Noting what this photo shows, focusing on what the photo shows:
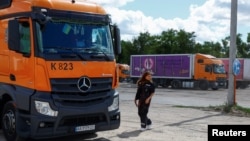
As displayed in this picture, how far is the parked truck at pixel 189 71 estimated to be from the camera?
42.5m

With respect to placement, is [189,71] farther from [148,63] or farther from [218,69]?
[148,63]

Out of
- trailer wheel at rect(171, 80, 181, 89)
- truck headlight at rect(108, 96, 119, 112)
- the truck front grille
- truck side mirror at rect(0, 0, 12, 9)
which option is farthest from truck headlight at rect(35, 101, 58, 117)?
trailer wheel at rect(171, 80, 181, 89)

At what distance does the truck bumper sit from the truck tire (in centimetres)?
38

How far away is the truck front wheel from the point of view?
930cm

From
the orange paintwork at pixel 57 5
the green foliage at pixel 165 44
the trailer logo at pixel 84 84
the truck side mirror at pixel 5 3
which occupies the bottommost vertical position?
the trailer logo at pixel 84 84

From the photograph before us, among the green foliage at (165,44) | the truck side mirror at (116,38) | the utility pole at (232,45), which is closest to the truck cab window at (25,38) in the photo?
the truck side mirror at (116,38)

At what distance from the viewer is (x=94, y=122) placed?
9453mm

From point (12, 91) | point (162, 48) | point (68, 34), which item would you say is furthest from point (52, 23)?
point (162, 48)

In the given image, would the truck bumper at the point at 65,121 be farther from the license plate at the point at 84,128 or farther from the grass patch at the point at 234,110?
Result: the grass patch at the point at 234,110

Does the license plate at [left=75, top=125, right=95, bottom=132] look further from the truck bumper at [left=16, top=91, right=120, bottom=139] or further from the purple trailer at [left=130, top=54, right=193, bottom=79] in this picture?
the purple trailer at [left=130, top=54, right=193, bottom=79]

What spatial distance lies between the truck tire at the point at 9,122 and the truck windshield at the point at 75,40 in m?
1.61

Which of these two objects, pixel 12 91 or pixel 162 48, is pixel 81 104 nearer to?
pixel 12 91

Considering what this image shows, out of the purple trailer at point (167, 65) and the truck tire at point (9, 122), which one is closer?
the truck tire at point (9, 122)

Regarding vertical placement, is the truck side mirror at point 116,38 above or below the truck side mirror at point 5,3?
below
